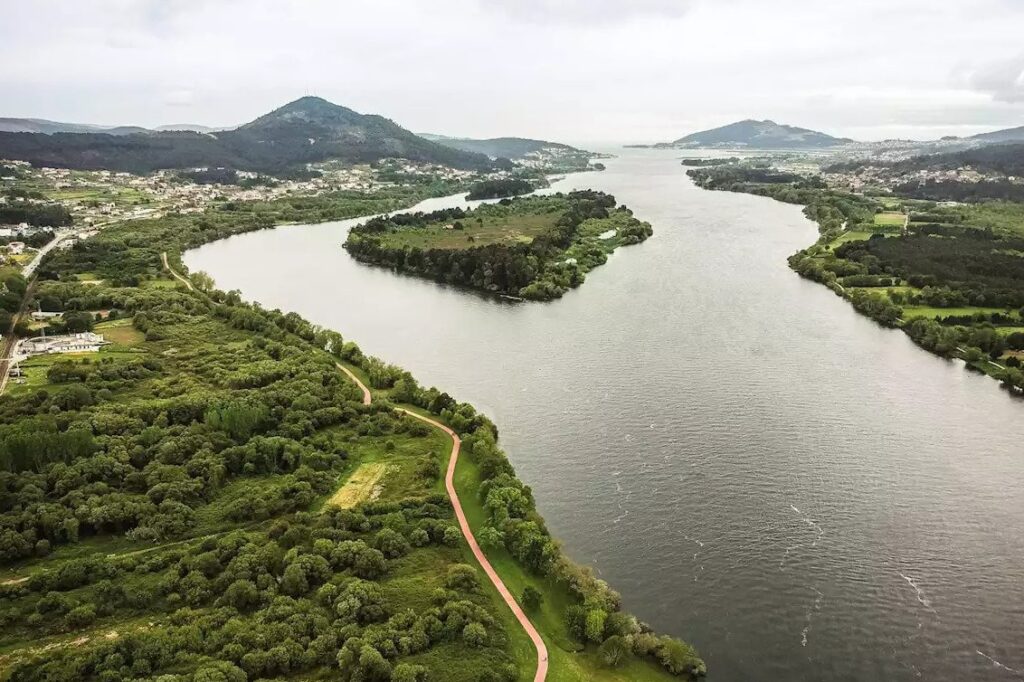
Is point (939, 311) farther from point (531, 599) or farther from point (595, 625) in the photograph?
point (531, 599)

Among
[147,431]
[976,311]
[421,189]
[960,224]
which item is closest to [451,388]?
[147,431]

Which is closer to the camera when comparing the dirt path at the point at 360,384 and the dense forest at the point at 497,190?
the dirt path at the point at 360,384

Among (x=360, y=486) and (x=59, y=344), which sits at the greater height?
(x=59, y=344)

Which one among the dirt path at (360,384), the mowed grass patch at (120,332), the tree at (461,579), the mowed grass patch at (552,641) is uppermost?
the mowed grass patch at (120,332)

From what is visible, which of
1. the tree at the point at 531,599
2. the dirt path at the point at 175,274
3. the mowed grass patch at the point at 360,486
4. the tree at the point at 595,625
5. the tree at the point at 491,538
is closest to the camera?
the tree at the point at 595,625

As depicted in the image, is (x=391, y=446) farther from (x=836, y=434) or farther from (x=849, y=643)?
(x=836, y=434)

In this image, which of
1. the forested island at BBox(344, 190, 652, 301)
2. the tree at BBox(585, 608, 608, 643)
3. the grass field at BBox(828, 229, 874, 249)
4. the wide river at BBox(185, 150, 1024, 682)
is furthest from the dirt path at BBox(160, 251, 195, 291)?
the grass field at BBox(828, 229, 874, 249)

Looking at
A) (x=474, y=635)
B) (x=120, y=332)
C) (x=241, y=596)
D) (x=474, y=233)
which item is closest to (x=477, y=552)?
(x=474, y=635)

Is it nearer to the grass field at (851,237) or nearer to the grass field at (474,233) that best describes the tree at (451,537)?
the grass field at (474,233)

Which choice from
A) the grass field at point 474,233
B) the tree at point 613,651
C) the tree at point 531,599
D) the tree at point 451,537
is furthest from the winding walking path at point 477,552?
the grass field at point 474,233
